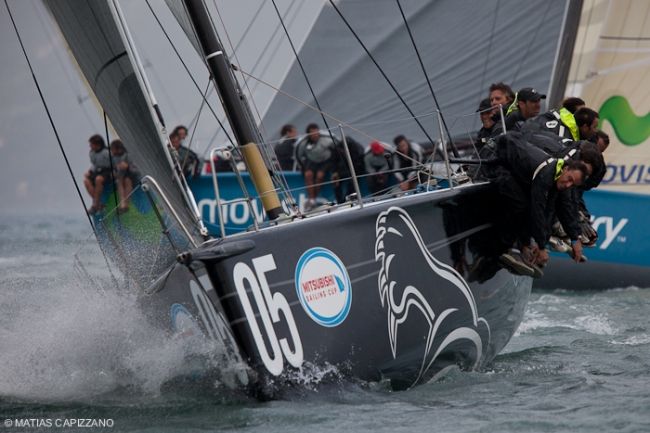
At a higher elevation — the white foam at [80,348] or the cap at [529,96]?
the cap at [529,96]

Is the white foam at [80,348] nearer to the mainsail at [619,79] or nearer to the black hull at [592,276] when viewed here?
the black hull at [592,276]

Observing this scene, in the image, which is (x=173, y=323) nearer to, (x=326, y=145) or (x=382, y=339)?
(x=382, y=339)

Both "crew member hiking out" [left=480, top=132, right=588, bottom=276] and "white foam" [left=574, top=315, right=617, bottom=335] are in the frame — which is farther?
"white foam" [left=574, top=315, right=617, bottom=335]

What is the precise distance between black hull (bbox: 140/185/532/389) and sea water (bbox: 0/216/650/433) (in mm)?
124

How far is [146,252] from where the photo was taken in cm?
551

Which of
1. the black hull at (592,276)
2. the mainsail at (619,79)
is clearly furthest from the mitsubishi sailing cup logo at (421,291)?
the mainsail at (619,79)

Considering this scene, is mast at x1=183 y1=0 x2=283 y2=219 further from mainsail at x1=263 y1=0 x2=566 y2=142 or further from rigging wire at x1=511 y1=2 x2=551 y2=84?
rigging wire at x1=511 y1=2 x2=551 y2=84

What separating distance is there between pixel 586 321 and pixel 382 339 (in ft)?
10.5

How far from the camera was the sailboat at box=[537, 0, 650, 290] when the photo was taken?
33.2 feet

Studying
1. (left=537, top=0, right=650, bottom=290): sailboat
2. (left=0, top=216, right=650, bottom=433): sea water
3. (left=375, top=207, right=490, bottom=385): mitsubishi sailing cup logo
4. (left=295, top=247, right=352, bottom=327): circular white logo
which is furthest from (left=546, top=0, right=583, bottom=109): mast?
(left=295, top=247, right=352, bottom=327): circular white logo

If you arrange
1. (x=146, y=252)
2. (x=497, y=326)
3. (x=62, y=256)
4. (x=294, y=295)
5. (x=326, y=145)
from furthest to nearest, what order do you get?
(x=62, y=256) < (x=326, y=145) < (x=497, y=326) < (x=146, y=252) < (x=294, y=295)

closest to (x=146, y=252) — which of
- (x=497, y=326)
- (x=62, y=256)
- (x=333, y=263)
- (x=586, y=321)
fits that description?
(x=333, y=263)

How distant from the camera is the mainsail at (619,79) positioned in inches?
→ 408

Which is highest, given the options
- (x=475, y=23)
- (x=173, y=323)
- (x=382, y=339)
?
(x=475, y=23)
